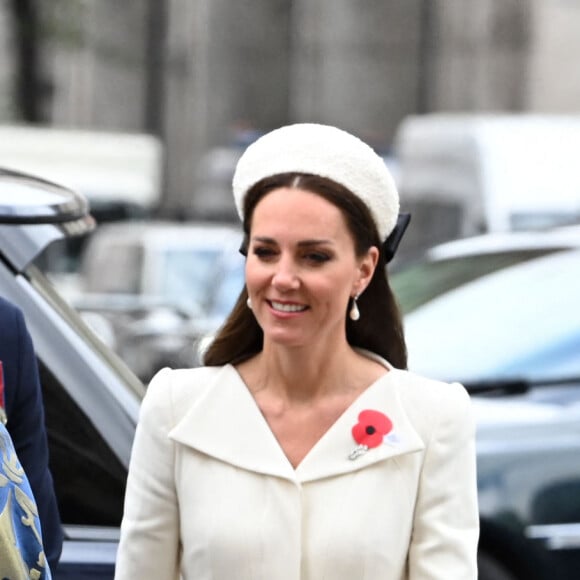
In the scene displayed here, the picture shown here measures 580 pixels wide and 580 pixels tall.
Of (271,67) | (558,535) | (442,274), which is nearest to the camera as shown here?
(558,535)

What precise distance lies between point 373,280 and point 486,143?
1138 centimetres

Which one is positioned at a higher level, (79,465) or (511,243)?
(79,465)

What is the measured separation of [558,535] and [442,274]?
5.79ft

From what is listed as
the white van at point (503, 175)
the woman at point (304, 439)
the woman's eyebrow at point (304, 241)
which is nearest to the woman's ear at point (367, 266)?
the woman at point (304, 439)

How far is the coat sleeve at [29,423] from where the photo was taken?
3.05m

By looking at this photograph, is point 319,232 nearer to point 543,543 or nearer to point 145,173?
point 543,543

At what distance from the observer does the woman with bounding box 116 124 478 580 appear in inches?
112

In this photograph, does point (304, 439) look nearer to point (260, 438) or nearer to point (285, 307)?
point (260, 438)

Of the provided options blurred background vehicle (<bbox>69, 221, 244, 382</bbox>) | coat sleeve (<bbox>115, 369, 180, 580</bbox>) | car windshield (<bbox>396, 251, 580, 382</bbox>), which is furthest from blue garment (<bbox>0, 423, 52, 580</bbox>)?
blurred background vehicle (<bbox>69, 221, 244, 382</bbox>)

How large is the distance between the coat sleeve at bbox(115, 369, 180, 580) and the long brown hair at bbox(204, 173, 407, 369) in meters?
0.20

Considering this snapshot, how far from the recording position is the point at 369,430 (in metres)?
2.94

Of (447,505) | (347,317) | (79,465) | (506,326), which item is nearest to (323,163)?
(347,317)

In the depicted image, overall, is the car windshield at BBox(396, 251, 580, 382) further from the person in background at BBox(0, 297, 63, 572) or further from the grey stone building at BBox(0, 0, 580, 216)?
the grey stone building at BBox(0, 0, 580, 216)

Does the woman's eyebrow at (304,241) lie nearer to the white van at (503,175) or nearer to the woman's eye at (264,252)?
the woman's eye at (264,252)
